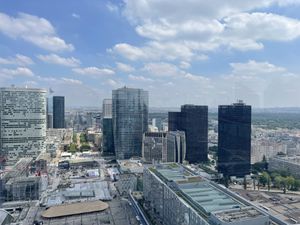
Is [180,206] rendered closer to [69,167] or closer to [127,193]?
[127,193]

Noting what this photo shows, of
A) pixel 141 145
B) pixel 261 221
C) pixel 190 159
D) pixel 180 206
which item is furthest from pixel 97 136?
pixel 261 221

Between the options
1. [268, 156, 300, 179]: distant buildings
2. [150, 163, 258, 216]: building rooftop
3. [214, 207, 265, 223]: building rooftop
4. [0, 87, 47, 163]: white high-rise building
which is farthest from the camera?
[0, 87, 47, 163]: white high-rise building

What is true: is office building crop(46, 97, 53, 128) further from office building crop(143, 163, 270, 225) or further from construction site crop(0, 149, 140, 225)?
office building crop(143, 163, 270, 225)

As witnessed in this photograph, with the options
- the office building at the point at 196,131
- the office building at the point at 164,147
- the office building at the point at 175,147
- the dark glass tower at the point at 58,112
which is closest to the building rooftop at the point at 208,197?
the office building at the point at 175,147

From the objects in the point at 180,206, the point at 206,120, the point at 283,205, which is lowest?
the point at 283,205

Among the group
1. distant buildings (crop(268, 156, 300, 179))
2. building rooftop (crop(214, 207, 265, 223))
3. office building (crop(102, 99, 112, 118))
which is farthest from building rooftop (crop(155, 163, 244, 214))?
office building (crop(102, 99, 112, 118))

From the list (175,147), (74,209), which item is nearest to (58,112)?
(175,147)
